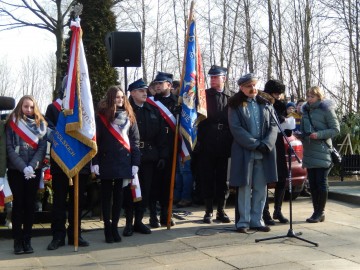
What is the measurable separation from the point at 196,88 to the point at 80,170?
6.97ft

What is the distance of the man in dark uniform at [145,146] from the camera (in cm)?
727

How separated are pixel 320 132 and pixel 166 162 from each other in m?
2.26

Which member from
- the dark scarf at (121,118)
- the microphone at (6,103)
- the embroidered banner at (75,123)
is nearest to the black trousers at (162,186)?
the dark scarf at (121,118)

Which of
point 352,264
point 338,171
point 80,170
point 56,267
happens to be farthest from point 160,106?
point 338,171

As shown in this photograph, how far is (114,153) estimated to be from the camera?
6691mm

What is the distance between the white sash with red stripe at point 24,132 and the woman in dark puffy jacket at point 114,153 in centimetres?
79

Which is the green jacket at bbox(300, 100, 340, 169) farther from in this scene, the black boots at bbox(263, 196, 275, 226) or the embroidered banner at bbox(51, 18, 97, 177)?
the embroidered banner at bbox(51, 18, 97, 177)

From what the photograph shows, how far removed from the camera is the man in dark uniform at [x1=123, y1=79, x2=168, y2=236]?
7.27m

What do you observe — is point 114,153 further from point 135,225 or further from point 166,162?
point 135,225

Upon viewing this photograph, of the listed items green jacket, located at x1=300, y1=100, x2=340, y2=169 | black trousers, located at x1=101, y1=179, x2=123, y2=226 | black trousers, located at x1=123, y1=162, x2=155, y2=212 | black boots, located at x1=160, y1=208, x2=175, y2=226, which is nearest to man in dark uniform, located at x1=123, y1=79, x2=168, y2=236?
black trousers, located at x1=123, y1=162, x2=155, y2=212

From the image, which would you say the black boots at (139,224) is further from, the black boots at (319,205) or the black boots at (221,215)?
the black boots at (319,205)

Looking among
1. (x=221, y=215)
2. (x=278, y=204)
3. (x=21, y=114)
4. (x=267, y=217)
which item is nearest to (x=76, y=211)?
(x=21, y=114)

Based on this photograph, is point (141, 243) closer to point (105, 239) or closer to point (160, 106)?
point (105, 239)

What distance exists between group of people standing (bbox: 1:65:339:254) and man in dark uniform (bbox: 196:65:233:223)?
0.01m
